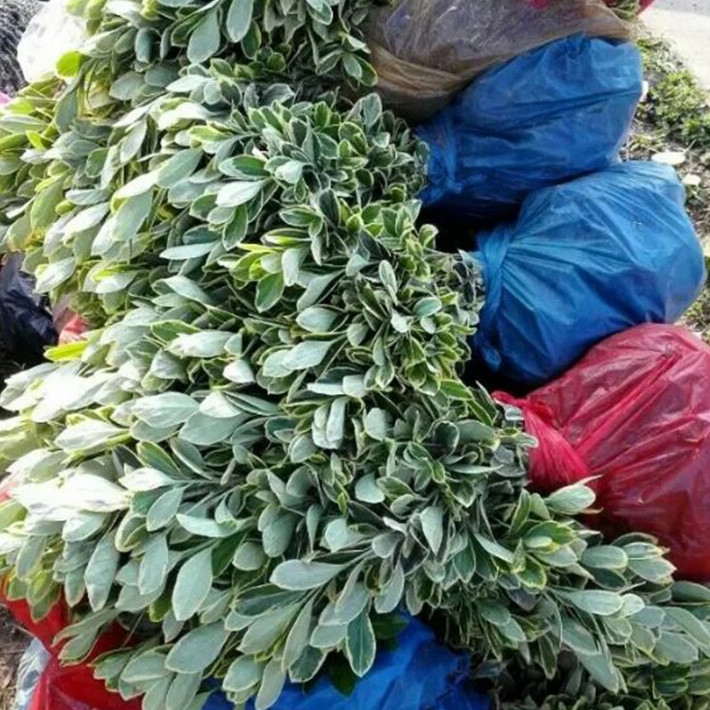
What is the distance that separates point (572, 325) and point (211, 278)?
1.88 feet

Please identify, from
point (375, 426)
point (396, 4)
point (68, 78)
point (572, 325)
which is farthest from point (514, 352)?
point (68, 78)

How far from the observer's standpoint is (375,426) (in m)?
1.41

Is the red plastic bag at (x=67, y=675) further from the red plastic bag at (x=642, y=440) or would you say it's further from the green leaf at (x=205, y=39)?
the green leaf at (x=205, y=39)

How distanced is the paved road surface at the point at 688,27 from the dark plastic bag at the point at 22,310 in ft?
8.21

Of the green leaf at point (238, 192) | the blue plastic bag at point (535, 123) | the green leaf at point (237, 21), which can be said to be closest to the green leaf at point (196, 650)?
the green leaf at point (238, 192)

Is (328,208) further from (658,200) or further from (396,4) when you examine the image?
(658,200)

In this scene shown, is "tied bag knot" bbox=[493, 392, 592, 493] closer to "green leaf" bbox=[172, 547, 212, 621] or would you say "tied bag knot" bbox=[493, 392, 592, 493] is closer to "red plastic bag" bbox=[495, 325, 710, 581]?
"red plastic bag" bbox=[495, 325, 710, 581]

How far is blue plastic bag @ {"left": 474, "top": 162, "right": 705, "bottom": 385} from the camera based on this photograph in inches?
65.9

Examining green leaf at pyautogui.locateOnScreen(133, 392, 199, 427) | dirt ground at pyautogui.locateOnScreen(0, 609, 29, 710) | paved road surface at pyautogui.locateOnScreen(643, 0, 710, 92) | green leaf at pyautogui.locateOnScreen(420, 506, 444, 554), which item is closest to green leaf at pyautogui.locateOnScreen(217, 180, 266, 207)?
green leaf at pyautogui.locateOnScreen(133, 392, 199, 427)

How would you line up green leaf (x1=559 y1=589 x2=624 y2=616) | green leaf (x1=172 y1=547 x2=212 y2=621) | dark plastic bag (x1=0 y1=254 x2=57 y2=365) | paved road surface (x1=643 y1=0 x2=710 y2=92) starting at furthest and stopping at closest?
paved road surface (x1=643 y1=0 x2=710 y2=92) → dark plastic bag (x1=0 y1=254 x2=57 y2=365) → green leaf (x1=559 y1=589 x2=624 y2=616) → green leaf (x1=172 y1=547 x2=212 y2=621)

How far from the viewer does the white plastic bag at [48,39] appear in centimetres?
204

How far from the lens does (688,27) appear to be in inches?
163

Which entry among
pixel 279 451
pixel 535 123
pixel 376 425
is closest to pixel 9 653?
pixel 279 451

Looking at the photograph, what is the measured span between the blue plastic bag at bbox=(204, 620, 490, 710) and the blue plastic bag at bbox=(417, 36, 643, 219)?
767 mm
